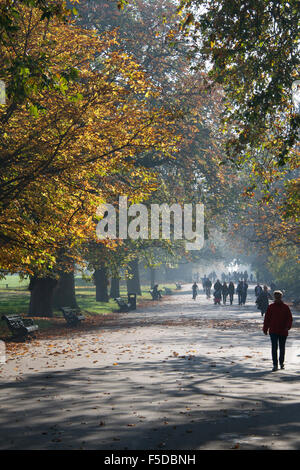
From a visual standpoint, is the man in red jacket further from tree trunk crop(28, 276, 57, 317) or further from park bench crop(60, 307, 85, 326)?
tree trunk crop(28, 276, 57, 317)

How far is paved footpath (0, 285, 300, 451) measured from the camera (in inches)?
275

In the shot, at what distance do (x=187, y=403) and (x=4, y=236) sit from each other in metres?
9.07

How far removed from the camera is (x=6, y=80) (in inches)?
603

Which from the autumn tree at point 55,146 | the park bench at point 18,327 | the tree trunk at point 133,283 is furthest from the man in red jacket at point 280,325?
the tree trunk at point 133,283

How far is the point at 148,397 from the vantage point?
9.52 metres

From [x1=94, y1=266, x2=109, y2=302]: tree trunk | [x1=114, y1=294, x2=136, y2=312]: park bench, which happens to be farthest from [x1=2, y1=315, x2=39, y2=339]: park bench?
[x1=94, y1=266, x2=109, y2=302]: tree trunk

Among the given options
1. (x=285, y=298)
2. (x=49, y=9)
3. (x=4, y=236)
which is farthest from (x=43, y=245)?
(x=285, y=298)

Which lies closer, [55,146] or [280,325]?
[280,325]

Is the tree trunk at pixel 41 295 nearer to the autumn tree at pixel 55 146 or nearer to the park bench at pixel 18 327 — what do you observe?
→ the park bench at pixel 18 327

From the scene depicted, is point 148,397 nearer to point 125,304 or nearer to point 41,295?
point 41,295

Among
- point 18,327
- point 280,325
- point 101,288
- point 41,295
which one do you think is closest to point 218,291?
point 101,288

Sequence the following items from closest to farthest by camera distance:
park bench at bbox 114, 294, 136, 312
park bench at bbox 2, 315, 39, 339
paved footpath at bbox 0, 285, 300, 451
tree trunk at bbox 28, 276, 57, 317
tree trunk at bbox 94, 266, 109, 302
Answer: paved footpath at bbox 0, 285, 300, 451, park bench at bbox 2, 315, 39, 339, tree trunk at bbox 28, 276, 57, 317, park bench at bbox 114, 294, 136, 312, tree trunk at bbox 94, 266, 109, 302
